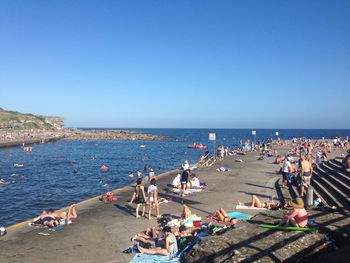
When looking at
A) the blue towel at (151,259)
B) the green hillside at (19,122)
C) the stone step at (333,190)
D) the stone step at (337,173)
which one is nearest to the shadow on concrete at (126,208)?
the blue towel at (151,259)

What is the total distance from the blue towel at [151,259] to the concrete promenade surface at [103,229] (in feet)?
0.90

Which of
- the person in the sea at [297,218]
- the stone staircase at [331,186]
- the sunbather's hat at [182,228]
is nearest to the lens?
the person in the sea at [297,218]

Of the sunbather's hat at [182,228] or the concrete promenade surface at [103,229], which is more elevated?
the sunbather's hat at [182,228]

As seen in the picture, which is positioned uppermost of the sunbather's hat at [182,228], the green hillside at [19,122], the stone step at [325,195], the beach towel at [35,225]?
the green hillside at [19,122]

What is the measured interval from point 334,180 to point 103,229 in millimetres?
12186

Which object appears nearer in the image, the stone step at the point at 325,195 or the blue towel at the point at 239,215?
the blue towel at the point at 239,215

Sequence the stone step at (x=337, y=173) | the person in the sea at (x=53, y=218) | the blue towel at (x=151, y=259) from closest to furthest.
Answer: the blue towel at (x=151, y=259)
the person in the sea at (x=53, y=218)
the stone step at (x=337, y=173)

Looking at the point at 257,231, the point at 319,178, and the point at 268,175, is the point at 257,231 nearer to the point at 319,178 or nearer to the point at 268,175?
the point at 319,178

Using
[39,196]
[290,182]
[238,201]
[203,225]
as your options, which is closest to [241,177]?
[290,182]

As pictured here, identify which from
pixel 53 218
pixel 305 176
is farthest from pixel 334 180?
pixel 53 218

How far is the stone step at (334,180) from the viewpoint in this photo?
1521 cm

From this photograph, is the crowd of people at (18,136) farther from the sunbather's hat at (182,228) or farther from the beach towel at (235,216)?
the sunbather's hat at (182,228)

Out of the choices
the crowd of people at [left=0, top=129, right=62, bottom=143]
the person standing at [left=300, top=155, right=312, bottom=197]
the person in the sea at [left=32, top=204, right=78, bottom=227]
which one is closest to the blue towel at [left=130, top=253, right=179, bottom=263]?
the person in the sea at [left=32, top=204, right=78, bottom=227]

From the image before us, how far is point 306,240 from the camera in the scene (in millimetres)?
8852
